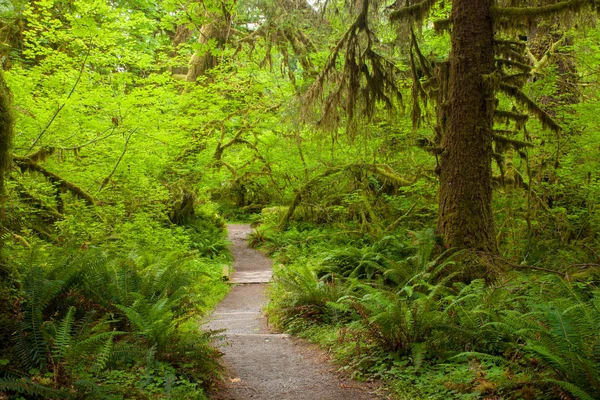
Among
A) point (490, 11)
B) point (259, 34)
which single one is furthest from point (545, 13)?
point (259, 34)

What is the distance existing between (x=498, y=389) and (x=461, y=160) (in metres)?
3.66

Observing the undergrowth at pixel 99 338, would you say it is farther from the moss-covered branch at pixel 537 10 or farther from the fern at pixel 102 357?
the moss-covered branch at pixel 537 10

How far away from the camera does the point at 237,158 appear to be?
1919cm

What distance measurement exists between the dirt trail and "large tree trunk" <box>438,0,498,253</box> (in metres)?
2.90

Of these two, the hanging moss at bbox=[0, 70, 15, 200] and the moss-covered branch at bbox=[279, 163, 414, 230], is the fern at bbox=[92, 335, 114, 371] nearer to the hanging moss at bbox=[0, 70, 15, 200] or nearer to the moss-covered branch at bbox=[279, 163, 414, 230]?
the hanging moss at bbox=[0, 70, 15, 200]

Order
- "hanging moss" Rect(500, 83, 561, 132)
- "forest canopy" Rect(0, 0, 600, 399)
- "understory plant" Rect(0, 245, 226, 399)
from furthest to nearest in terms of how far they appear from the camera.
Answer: "hanging moss" Rect(500, 83, 561, 132) → "forest canopy" Rect(0, 0, 600, 399) → "understory plant" Rect(0, 245, 226, 399)

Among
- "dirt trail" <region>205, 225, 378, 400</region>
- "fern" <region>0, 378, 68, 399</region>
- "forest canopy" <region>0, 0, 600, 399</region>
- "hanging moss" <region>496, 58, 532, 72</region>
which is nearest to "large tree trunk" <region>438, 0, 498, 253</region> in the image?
"forest canopy" <region>0, 0, 600, 399</region>

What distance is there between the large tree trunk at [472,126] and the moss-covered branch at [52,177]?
22.2 ft

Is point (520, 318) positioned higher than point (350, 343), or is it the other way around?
point (520, 318)

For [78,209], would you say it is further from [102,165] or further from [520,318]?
[520,318]

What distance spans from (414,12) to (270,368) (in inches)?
219

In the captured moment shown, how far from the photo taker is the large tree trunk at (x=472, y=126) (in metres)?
6.37

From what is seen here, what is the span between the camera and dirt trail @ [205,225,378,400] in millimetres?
4449

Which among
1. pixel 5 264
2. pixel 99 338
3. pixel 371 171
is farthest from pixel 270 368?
pixel 371 171
